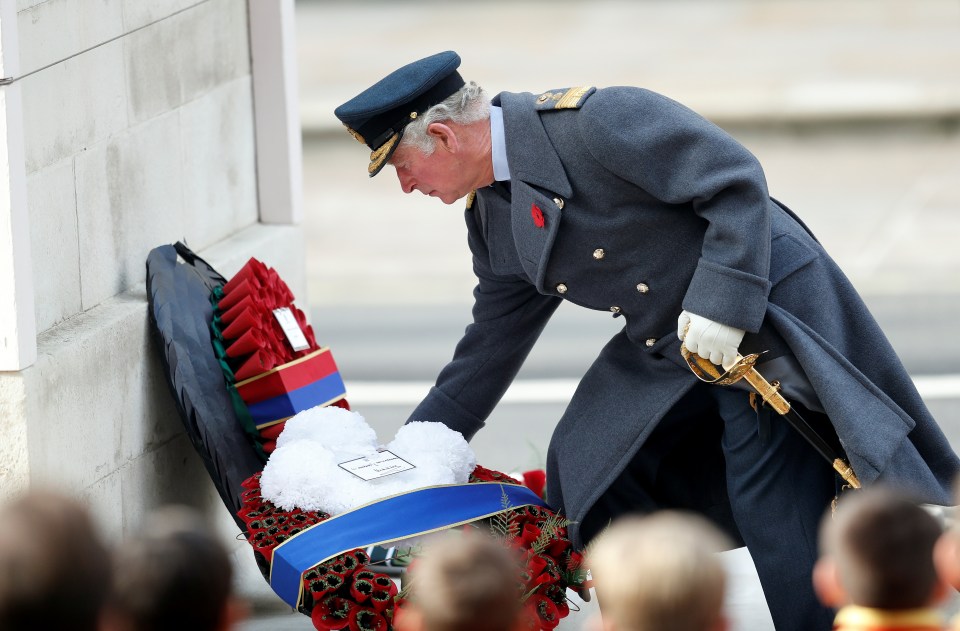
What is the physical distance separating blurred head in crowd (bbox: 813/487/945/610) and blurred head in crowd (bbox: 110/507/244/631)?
3.14 feet

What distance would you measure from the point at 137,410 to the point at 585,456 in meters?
1.18

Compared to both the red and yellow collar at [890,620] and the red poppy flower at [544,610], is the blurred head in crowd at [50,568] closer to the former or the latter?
the red and yellow collar at [890,620]

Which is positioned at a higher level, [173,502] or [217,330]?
[217,330]

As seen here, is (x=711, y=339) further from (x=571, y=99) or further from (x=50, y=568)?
(x=50, y=568)

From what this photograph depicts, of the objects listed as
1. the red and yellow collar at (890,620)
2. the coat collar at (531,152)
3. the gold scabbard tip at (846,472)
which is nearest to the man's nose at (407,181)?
the coat collar at (531,152)

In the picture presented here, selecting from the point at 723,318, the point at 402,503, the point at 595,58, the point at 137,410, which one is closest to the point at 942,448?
the point at 723,318

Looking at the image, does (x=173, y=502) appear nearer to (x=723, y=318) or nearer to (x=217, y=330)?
(x=217, y=330)

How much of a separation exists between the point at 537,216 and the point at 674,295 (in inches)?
14.5

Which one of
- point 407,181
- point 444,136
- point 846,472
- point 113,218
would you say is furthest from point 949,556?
point 113,218

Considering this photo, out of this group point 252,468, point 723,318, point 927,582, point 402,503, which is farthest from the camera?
point 252,468

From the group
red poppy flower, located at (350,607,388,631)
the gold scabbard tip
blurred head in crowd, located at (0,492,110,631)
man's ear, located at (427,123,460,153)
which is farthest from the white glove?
blurred head in crowd, located at (0,492,110,631)

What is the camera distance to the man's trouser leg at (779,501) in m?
3.60

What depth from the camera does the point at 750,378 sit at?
3.55 m

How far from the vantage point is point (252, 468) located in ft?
13.4
